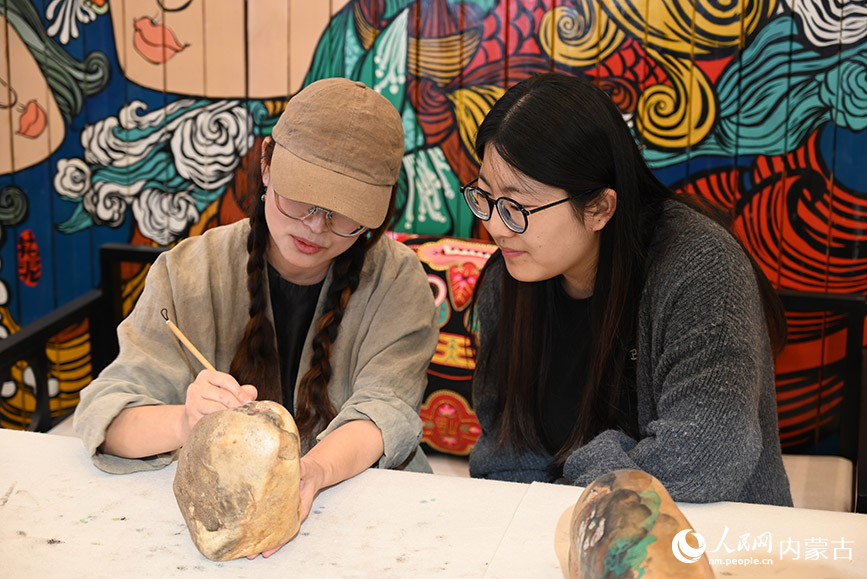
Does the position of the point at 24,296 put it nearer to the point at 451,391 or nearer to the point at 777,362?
the point at 451,391

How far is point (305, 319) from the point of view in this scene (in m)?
1.95

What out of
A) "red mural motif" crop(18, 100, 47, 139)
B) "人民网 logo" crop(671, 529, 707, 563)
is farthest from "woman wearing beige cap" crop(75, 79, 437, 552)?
"red mural motif" crop(18, 100, 47, 139)

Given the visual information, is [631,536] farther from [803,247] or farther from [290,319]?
[803,247]

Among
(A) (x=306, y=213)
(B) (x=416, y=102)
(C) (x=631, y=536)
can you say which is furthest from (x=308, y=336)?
(B) (x=416, y=102)

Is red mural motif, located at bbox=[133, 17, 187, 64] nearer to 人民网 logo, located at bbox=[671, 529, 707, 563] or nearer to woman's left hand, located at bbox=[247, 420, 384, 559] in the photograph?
woman's left hand, located at bbox=[247, 420, 384, 559]

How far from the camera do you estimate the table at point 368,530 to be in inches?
49.0

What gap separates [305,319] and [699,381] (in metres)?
0.81

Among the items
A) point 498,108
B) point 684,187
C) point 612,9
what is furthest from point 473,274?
point 498,108

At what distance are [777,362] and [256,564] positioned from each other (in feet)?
6.07

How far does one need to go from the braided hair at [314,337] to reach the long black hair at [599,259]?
306mm

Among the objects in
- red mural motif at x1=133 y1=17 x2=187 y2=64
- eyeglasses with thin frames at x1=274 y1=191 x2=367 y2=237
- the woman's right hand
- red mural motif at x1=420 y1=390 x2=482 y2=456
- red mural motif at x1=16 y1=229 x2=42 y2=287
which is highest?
red mural motif at x1=133 y1=17 x2=187 y2=64

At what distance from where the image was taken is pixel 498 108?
67.9 inches

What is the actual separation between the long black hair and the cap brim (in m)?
0.26

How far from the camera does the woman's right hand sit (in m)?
1.42
